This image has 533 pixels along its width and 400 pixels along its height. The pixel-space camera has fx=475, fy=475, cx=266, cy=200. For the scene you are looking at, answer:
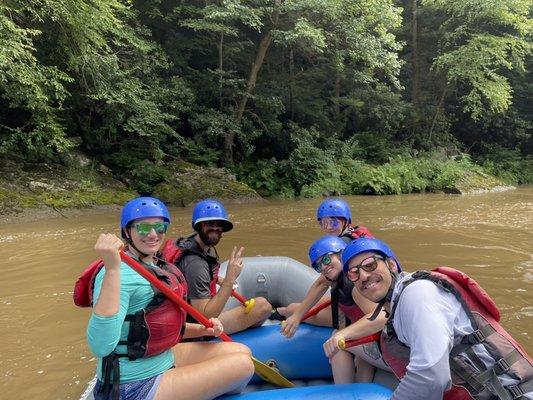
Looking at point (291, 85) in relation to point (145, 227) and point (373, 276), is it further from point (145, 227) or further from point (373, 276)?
point (373, 276)

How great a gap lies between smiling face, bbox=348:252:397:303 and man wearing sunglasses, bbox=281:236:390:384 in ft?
1.85

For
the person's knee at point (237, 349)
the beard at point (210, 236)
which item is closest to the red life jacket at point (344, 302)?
the person's knee at point (237, 349)

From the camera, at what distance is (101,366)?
6.53 feet

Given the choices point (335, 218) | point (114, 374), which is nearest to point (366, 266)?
point (114, 374)

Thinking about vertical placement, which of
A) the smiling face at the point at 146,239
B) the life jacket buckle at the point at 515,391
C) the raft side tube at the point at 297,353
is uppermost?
the smiling face at the point at 146,239

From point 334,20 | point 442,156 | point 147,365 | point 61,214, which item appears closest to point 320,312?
point 147,365

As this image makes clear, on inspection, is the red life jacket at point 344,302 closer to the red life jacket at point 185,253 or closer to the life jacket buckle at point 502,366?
the red life jacket at point 185,253

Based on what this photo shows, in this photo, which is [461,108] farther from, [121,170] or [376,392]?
[376,392]

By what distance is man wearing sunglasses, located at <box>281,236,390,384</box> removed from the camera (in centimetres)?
265

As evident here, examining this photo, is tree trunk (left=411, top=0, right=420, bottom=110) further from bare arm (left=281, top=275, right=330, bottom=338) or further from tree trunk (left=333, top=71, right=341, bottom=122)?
bare arm (left=281, top=275, right=330, bottom=338)

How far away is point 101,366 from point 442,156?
1934 centimetres

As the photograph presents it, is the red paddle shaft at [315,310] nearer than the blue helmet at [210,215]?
No

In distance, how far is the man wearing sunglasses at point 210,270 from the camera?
2.79 meters

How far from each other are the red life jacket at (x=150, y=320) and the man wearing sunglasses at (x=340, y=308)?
0.98m
